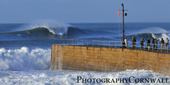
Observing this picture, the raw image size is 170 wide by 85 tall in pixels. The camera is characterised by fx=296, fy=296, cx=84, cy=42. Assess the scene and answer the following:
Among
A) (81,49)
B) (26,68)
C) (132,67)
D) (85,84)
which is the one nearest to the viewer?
(85,84)

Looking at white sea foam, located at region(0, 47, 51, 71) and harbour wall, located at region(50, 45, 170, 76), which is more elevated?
harbour wall, located at region(50, 45, 170, 76)

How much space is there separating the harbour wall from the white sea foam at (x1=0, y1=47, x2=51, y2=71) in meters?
2.32

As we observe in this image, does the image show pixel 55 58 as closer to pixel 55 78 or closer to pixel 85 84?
pixel 55 78

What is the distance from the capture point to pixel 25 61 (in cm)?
2231

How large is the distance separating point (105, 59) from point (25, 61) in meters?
8.00

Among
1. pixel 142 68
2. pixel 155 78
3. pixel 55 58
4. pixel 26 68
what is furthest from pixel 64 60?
→ pixel 155 78

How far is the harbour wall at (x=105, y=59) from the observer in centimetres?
1437

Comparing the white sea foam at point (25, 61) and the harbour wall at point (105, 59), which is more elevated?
the harbour wall at point (105, 59)

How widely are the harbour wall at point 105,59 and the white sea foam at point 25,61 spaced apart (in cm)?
232

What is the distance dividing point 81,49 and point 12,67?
19.9ft

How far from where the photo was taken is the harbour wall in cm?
1437

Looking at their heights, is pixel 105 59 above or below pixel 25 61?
above

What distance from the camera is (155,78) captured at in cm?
1341

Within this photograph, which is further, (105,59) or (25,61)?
(25,61)
